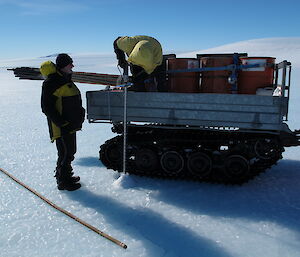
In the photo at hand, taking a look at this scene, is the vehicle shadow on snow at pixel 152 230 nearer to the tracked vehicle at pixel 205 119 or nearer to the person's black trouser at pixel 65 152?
the person's black trouser at pixel 65 152

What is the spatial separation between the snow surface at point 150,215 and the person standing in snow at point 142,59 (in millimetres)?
1658

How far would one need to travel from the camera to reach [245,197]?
186 inches

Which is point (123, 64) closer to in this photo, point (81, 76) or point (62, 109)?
point (81, 76)

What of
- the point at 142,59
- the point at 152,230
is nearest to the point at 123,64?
the point at 142,59

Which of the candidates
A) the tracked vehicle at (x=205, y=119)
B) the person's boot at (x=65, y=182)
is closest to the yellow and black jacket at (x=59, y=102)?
the tracked vehicle at (x=205, y=119)

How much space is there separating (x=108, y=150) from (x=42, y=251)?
2.60 metres

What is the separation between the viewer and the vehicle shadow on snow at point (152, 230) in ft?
11.4

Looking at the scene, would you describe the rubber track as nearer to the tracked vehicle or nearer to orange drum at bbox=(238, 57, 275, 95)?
the tracked vehicle

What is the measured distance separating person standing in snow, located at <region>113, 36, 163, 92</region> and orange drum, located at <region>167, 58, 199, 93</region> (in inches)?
9.2

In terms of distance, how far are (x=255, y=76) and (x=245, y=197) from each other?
6.28 feet

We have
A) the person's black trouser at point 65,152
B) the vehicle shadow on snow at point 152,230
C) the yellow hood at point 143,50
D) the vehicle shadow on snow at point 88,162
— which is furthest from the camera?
the vehicle shadow on snow at point 88,162

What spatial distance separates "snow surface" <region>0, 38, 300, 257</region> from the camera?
3518 mm

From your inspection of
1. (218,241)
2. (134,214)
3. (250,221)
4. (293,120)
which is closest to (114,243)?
(134,214)

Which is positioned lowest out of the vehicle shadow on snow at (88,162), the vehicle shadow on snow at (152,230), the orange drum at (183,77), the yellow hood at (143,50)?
the vehicle shadow on snow at (152,230)
